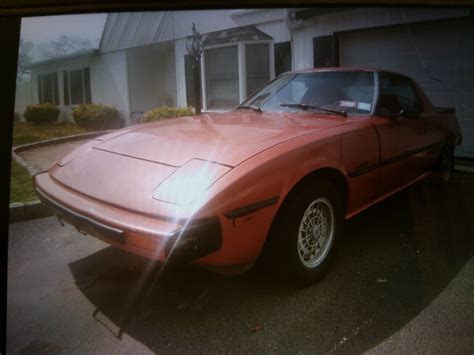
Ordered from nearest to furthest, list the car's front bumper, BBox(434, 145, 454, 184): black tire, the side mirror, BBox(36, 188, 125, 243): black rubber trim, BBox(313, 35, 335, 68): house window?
the car's front bumper → BBox(36, 188, 125, 243): black rubber trim → BBox(313, 35, 335, 68): house window → BBox(434, 145, 454, 184): black tire → the side mirror

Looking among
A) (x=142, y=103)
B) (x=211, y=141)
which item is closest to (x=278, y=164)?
(x=211, y=141)

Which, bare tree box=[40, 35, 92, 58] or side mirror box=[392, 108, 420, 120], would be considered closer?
bare tree box=[40, 35, 92, 58]

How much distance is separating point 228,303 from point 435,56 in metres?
1.30

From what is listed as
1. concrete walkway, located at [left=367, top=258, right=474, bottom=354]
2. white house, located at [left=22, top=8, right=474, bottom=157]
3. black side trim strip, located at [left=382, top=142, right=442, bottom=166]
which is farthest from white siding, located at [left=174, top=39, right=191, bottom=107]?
black side trim strip, located at [left=382, top=142, right=442, bottom=166]

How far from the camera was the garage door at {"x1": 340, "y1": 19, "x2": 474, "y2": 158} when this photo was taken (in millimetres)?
1442

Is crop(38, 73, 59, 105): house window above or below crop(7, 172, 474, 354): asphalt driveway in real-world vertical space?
above

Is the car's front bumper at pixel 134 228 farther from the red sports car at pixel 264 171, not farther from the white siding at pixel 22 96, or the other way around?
the white siding at pixel 22 96

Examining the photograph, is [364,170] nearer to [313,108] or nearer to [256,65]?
[313,108]

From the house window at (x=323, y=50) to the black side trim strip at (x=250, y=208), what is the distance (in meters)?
0.66

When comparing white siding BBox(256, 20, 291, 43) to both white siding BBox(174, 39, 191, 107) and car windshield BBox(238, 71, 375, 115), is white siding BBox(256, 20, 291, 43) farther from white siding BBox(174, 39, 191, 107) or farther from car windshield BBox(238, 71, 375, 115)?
car windshield BBox(238, 71, 375, 115)

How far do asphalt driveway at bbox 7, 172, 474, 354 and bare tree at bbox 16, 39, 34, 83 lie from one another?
1.32ft

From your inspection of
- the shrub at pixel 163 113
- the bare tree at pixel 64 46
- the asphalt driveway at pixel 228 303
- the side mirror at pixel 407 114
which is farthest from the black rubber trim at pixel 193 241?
the side mirror at pixel 407 114

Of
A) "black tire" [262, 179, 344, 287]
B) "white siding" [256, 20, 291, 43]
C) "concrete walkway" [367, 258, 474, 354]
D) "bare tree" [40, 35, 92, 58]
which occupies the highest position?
"white siding" [256, 20, 291, 43]

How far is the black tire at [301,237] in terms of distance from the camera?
5.84 feet
